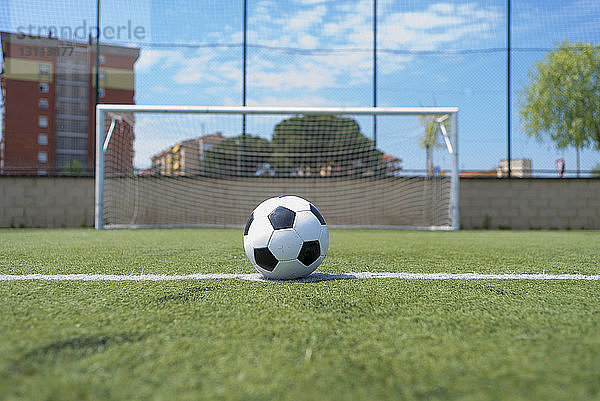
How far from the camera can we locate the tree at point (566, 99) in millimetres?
12727

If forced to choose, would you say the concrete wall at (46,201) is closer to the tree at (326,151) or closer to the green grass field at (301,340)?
the tree at (326,151)

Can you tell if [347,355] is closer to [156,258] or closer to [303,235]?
[303,235]

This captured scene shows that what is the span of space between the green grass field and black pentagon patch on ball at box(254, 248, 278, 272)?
6.7 inches

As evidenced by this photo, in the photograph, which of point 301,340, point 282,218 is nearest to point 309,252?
point 282,218

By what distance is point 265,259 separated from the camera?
269cm

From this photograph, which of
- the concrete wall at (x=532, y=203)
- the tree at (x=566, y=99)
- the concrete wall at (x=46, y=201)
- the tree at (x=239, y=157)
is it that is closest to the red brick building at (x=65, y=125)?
the concrete wall at (x=46, y=201)

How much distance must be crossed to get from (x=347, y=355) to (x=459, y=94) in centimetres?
1091

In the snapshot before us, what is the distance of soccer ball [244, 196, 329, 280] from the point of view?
104 inches

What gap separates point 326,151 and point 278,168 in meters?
1.25

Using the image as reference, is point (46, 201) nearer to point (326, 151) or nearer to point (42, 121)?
point (42, 121)

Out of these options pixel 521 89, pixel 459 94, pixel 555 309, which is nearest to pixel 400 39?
pixel 459 94

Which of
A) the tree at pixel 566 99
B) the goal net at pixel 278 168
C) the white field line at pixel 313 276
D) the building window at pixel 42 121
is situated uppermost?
the tree at pixel 566 99

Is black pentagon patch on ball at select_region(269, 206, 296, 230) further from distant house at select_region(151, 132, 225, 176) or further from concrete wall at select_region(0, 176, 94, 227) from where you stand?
concrete wall at select_region(0, 176, 94, 227)

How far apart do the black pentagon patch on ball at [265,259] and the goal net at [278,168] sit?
7682 millimetres
